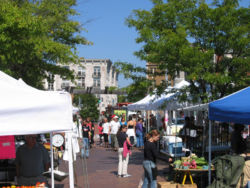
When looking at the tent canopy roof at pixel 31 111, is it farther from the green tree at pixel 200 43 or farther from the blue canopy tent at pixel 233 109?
the green tree at pixel 200 43

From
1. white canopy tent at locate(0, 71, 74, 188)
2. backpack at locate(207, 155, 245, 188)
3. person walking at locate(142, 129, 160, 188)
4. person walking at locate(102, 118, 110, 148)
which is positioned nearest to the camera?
white canopy tent at locate(0, 71, 74, 188)

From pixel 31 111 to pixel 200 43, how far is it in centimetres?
1015

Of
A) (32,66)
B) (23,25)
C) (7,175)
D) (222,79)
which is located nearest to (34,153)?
(7,175)

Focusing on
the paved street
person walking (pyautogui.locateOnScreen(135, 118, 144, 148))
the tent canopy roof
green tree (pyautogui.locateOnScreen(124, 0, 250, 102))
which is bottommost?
the paved street

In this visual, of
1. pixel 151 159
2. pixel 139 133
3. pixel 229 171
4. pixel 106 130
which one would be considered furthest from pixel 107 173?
pixel 106 130

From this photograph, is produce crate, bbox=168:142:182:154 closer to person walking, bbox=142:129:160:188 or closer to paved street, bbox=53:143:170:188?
paved street, bbox=53:143:170:188

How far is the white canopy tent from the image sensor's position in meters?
4.93

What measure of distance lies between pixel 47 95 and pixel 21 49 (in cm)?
801

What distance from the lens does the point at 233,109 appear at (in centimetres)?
782

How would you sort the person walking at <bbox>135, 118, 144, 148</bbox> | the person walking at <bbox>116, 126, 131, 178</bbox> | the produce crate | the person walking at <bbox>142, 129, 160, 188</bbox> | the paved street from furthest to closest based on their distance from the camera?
the person walking at <bbox>135, 118, 144, 148</bbox>, the produce crate, the person walking at <bbox>116, 126, 131, 178</bbox>, the paved street, the person walking at <bbox>142, 129, 160, 188</bbox>

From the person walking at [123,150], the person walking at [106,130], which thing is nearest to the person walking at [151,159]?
the person walking at [123,150]

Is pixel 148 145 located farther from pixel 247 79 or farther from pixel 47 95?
pixel 247 79

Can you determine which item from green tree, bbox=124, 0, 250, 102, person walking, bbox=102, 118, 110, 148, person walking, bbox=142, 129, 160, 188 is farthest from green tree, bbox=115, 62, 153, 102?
person walking, bbox=102, 118, 110, 148

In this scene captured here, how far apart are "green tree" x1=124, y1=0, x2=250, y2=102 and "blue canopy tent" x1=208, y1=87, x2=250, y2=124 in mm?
4543
